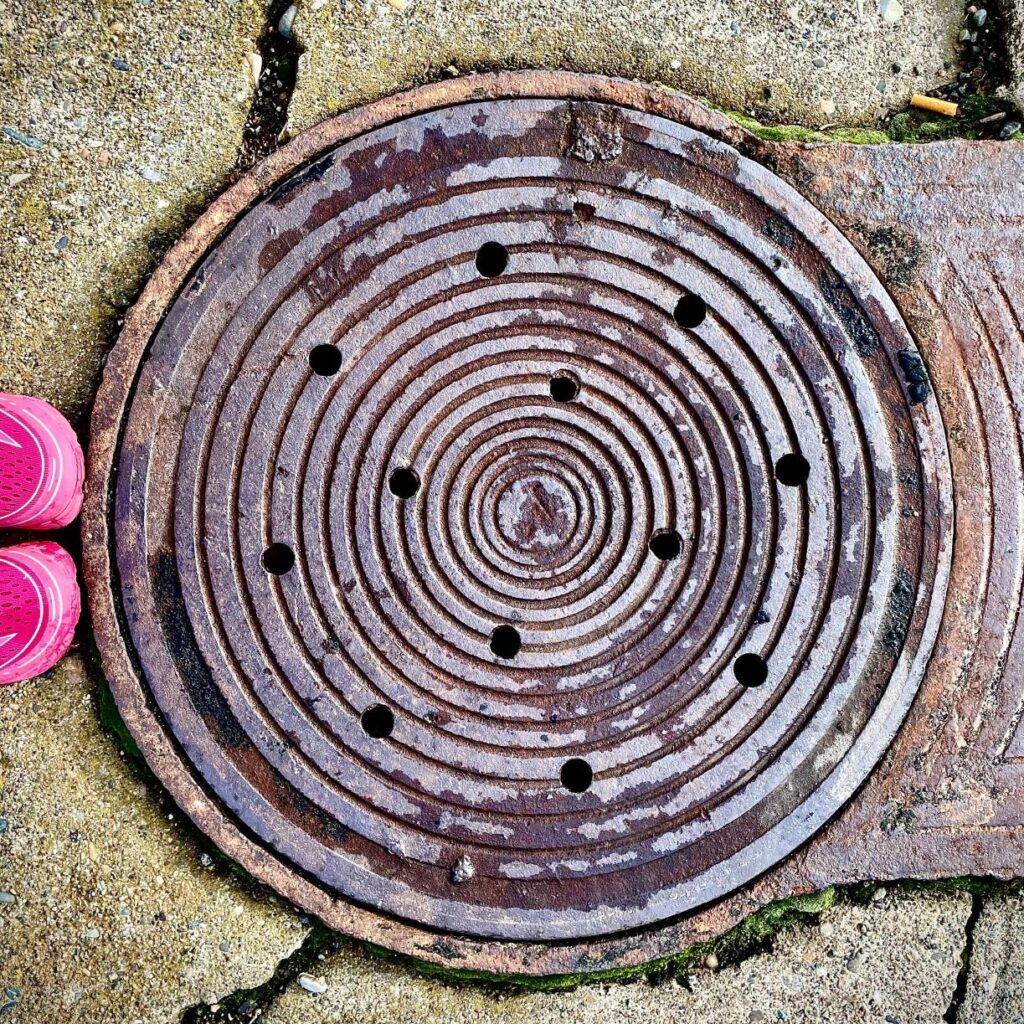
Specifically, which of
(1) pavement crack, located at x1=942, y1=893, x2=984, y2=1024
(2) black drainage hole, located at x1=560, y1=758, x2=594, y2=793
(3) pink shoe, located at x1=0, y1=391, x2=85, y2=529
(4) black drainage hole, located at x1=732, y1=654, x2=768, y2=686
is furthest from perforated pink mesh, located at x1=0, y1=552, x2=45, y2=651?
(1) pavement crack, located at x1=942, y1=893, x2=984, y2=1024

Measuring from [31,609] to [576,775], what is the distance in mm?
1143

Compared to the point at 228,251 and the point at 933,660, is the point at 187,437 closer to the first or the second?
the point at 228,251

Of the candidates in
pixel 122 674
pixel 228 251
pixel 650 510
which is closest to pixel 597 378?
pixel 650 510

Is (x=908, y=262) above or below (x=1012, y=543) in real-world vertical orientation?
above

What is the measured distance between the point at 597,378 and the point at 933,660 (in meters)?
0.93

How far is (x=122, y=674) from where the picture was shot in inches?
72.6

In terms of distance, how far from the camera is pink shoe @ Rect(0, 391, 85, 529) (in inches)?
67.7

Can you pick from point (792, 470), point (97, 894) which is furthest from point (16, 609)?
point (792, 470)

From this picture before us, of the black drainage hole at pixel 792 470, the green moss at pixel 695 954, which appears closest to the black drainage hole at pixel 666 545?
the black drainage hole at pixel 792 470

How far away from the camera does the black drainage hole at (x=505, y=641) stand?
1.90 metres

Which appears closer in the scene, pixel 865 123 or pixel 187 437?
pixel 187 437

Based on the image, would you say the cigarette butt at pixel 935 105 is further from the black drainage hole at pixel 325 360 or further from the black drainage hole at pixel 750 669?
the black drainage hole at pixel 325 360

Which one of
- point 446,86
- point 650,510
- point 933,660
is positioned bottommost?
point 933,660

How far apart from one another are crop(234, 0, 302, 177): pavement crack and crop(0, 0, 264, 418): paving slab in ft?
0.11
